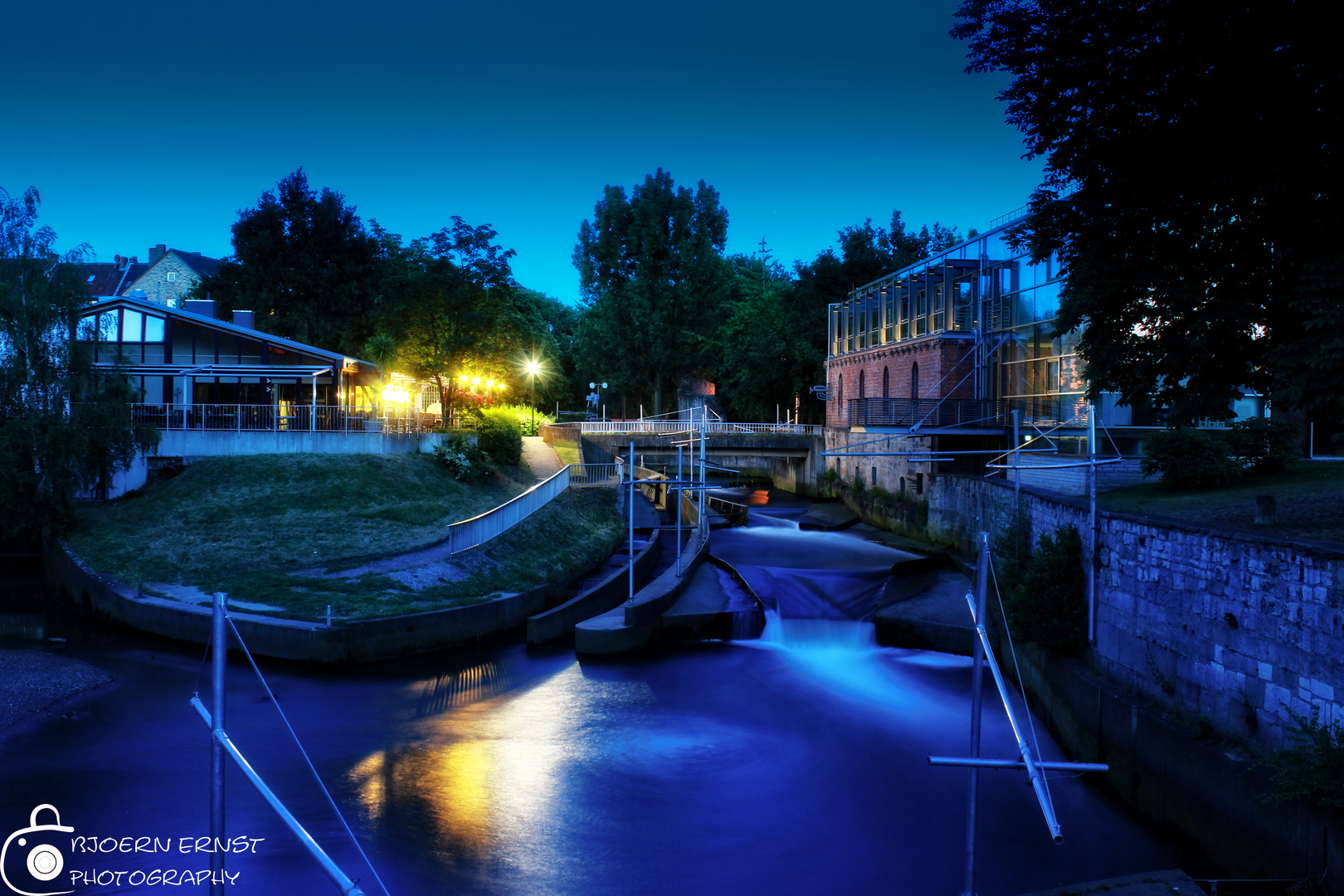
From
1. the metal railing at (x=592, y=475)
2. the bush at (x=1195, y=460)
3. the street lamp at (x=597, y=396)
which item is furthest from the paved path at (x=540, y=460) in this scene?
the bush at (x=1195, y=460)

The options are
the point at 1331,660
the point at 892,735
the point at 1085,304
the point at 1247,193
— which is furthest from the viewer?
the point at 892,735

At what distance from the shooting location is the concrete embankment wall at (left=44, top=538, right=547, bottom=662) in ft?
61.9

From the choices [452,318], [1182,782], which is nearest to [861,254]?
[452,318]

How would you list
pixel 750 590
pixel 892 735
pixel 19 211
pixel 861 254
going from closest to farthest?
pixel 892 735, pixel 750 590, pixel 19 211, pixel 861 254

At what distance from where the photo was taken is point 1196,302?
43.5 ft

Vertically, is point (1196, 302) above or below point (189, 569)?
above

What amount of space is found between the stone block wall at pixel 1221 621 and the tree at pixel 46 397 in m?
29.0

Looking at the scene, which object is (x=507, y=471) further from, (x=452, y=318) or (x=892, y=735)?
(x=892, y=735)

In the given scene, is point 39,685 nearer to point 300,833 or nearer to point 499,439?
point 300,833

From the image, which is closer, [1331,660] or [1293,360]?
[1331,660]

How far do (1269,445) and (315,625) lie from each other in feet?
70.5

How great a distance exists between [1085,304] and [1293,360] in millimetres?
3343

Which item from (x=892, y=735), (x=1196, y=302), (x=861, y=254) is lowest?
(x=892, y=735)

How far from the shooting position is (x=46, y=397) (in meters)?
28.2
